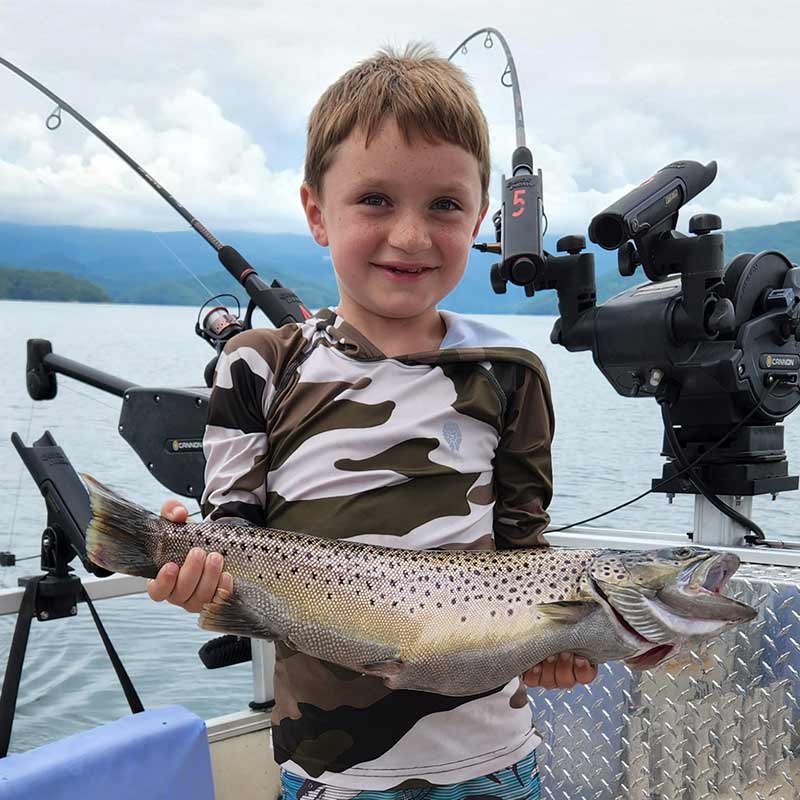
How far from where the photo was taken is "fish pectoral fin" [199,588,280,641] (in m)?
1.22

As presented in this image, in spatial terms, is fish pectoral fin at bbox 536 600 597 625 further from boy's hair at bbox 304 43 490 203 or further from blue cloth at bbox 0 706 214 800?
blue cloth at bbox 0 706 214 800

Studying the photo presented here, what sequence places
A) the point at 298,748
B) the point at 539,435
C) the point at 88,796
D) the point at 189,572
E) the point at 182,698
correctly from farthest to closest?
1. the point at 182,698
2. the point at 88,796
3. the point at 539,435
4. the point at 298,748
5. the point at 189,572

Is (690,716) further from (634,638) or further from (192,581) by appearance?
(192,581)

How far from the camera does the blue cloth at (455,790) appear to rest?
4.14 ft

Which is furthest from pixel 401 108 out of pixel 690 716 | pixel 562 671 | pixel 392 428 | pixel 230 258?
pixel 690 716

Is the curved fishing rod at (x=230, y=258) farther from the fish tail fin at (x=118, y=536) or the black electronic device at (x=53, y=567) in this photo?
the fish tail fin at (x=118, y=536)

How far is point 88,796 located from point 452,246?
1.25 metres

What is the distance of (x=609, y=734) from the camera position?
233 cm

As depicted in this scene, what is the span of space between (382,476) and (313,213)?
0.41 meters

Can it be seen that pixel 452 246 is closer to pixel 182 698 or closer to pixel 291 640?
pixel 291 640

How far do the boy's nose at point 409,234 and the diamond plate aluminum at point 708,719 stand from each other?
1100 millimetres

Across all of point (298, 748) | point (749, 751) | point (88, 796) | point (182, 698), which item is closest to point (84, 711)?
point (182, 698)

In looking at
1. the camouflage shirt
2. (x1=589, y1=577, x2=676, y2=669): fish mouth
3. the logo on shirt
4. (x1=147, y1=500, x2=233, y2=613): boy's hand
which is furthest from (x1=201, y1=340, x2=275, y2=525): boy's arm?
(x1=589, y1=577, x2=676, y2=669): fish mouth

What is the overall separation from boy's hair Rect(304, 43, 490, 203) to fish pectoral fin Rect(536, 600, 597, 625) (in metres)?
0.60
